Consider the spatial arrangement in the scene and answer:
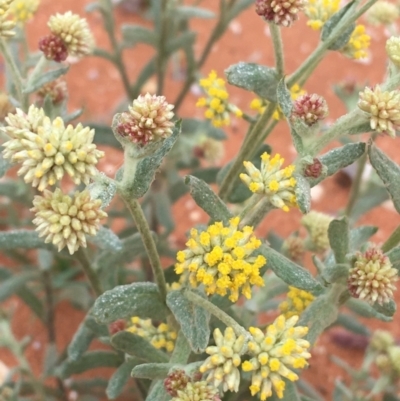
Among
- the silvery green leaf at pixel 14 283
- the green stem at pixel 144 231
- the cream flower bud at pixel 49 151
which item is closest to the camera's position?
the cream flower bud at pixel 49 151

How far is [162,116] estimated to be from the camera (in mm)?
900

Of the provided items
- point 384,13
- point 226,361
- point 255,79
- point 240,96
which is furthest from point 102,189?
point 240,96

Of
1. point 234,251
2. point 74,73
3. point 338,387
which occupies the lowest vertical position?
point 338,387

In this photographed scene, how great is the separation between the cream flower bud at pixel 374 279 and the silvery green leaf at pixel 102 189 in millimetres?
438

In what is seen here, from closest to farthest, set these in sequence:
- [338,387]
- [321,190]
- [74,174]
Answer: [74,174], [338,387], [321,190]

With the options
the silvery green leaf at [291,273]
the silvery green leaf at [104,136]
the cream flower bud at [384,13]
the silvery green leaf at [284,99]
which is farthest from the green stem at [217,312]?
the cream flower bud at [384,13]

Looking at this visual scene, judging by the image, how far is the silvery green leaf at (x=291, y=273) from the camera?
1.02 m

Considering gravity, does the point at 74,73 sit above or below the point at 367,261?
above

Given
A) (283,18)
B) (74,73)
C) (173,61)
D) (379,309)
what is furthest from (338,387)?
(74,73)

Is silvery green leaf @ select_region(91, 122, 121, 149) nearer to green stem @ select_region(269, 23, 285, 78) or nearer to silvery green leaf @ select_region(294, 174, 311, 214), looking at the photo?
green stem @ select_region(269, 23, 285, 78)

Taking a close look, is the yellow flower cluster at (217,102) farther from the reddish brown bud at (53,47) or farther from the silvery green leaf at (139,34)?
the silvery green leaf at (139,34)

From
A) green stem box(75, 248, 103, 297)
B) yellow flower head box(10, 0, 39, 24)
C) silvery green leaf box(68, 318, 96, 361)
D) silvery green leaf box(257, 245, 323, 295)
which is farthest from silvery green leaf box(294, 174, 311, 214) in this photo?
yellow flower head box(10, 0, 39, 24)

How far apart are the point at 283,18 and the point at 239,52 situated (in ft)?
7.41

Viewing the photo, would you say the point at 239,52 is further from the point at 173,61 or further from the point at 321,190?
the point at 321,190
